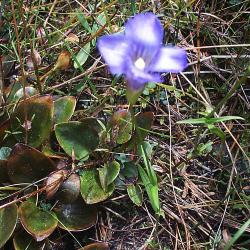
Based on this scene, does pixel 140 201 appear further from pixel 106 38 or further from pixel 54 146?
pixel 106 38

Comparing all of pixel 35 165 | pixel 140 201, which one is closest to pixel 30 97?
pixel 35 165

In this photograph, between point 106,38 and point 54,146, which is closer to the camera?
point 106,38

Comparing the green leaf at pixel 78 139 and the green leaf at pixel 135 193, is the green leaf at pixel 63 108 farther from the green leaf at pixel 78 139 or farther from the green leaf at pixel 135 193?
the green leaf at pixel 135 193

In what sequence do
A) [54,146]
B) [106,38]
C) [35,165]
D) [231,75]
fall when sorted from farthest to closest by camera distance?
[231,75] → [54,146] → [35,165] → [106,38]

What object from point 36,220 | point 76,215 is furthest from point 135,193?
point 36,220

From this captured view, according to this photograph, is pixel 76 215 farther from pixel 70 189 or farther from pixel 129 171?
pixel 129 171

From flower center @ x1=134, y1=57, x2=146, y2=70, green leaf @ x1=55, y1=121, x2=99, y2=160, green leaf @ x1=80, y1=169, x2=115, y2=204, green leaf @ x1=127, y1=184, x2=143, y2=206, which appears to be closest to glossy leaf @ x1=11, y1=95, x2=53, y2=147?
green leaf @ x1=55, y1=121, x2=99, y2=160
